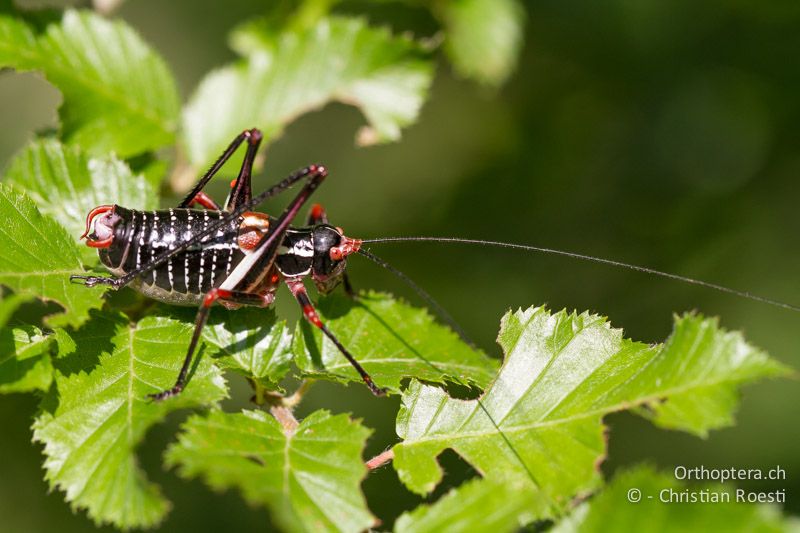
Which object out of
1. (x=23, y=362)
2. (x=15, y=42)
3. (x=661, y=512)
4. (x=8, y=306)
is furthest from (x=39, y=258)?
(x=661, y=512)

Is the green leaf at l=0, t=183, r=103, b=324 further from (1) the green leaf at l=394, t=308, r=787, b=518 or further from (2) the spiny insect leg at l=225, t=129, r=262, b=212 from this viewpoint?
(1) the green leaf at l=394, t=308, r=787, b=518

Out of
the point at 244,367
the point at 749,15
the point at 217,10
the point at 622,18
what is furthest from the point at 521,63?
the point at 244,367

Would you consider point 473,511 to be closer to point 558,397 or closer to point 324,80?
point 558,397

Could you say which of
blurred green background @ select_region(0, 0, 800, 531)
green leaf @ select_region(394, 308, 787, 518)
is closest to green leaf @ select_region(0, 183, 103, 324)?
green leaf @ select_region(394, 308, 787, 518)

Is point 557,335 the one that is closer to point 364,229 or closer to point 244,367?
point 244,367

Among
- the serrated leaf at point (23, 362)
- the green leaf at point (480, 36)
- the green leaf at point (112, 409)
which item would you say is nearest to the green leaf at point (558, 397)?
the green leaf at point (112, 409)

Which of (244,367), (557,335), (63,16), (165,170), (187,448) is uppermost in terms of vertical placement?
(63,16)

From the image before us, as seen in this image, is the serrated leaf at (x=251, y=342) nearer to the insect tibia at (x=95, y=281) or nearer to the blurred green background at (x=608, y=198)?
the insect tibia at (x=95, y=281)
